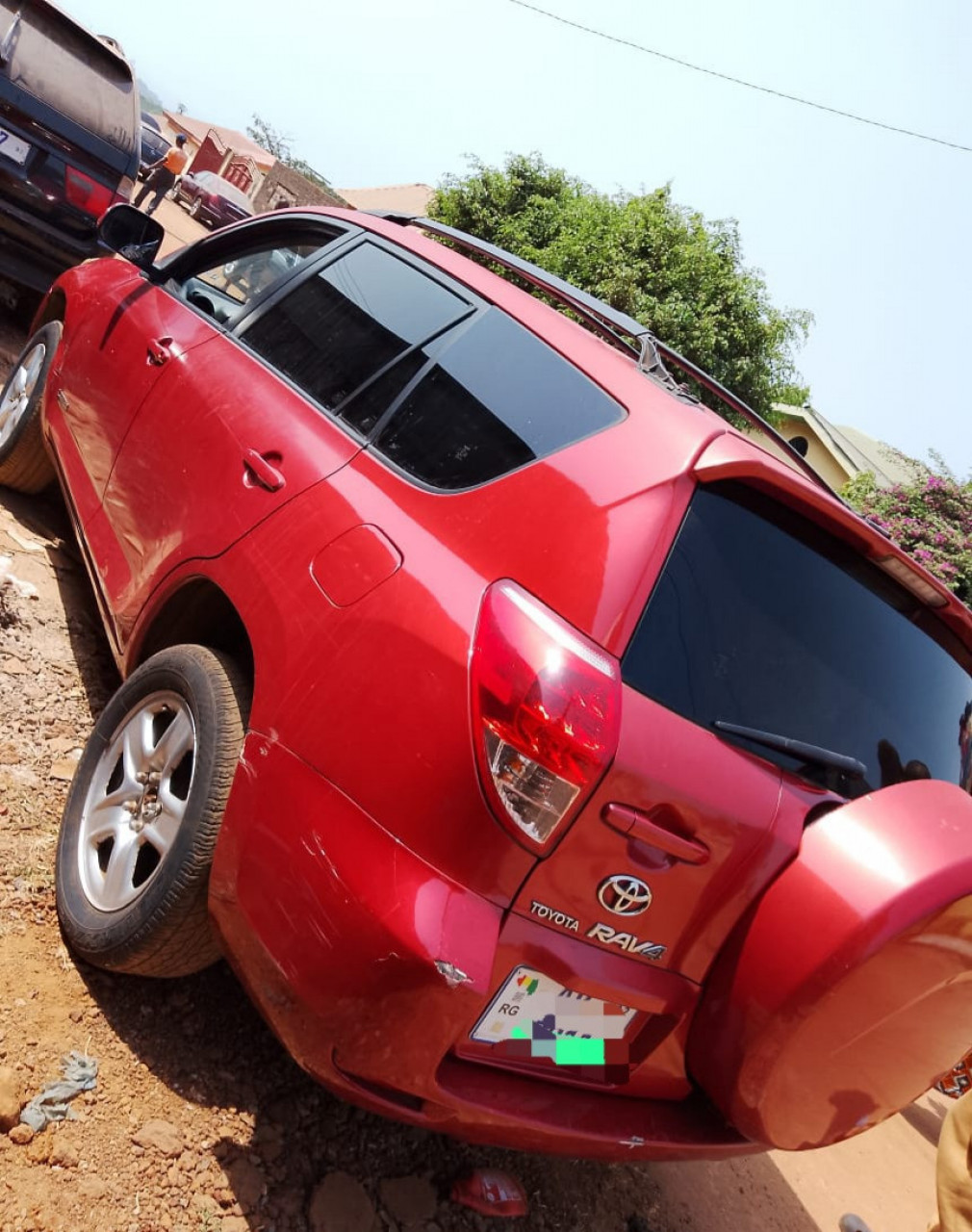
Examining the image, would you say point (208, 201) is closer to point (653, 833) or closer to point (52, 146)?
point (52, 146)

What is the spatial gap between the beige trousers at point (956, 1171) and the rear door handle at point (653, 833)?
132 centimetres

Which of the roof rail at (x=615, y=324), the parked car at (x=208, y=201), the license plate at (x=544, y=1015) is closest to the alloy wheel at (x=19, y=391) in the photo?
the roof rail at (x=615, y=324)

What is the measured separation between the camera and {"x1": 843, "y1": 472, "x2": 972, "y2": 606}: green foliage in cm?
1427

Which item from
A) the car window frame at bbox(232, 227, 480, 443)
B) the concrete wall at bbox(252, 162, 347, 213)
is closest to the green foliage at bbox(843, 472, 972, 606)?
the car window frame at bbox(232, 227, 480, 443)

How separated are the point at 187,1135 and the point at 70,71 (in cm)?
656

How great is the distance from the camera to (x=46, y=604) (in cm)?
366

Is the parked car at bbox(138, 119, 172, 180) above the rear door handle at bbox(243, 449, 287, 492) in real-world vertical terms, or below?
above

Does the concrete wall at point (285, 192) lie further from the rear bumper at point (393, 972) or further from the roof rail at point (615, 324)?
the rear bumper at point (393, 972)

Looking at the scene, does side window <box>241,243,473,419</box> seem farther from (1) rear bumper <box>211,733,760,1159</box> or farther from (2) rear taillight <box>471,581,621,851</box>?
(1) rear bumper <box>211,733,760,1159</box>

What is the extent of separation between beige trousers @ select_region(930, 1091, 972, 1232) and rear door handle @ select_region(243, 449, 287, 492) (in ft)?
7.57

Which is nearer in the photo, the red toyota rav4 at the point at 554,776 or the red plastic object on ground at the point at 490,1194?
the red toyota rav4 at the point at 554,776

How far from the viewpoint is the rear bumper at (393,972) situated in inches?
66.7

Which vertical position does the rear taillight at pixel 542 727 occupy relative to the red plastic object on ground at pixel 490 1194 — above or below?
above

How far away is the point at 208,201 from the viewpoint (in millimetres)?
22406
